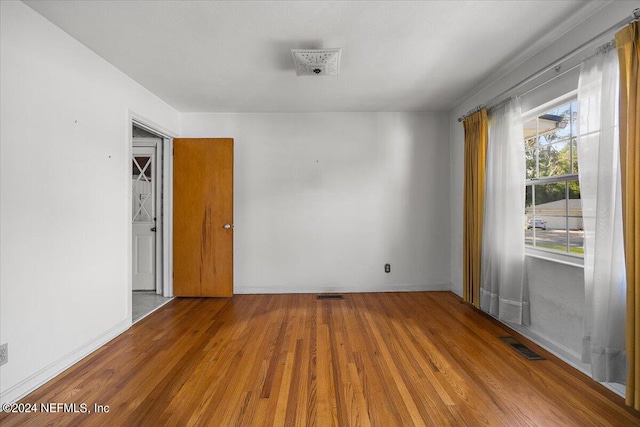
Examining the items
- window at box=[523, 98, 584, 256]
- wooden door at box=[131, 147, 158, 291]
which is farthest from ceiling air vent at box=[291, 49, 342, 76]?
wooden door at box=[131, 147, 158, 291]

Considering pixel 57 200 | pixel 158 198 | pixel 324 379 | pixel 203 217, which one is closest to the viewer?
pixel 324 379

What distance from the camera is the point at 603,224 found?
1.71 m

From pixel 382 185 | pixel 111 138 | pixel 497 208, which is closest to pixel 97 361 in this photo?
pixel 111 138

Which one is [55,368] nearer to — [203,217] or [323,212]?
[203,217]

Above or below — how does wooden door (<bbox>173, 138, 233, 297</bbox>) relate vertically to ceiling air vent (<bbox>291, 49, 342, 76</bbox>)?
below

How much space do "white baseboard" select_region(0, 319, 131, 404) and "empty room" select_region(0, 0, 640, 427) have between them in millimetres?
13

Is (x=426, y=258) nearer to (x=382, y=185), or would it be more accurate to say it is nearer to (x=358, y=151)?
(x=382, y=185)

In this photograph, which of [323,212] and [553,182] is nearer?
[553,182]

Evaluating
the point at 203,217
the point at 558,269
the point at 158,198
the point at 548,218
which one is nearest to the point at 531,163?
the point at 548,218

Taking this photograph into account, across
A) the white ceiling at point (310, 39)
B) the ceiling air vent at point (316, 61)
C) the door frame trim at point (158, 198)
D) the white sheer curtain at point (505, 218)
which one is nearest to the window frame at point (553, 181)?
the white sheer curtain at point (505, 218)

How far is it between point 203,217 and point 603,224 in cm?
396

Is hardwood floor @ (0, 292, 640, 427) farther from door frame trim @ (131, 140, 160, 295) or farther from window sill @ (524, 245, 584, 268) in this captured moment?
door frame trim @ (131, 140, 160, 295)

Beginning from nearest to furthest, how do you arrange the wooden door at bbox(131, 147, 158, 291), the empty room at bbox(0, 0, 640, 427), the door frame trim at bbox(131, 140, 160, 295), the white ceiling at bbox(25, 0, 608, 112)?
the empty room at bbox(0, 0, 640, 427) < the white ceiling at bbox(25, 0, 608, 112) < the door frame trim at bbox(131, 140, 160, 295) < the wooden door at bbox(131, 147, 158, 291)

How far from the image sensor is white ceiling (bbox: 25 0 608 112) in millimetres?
1815
